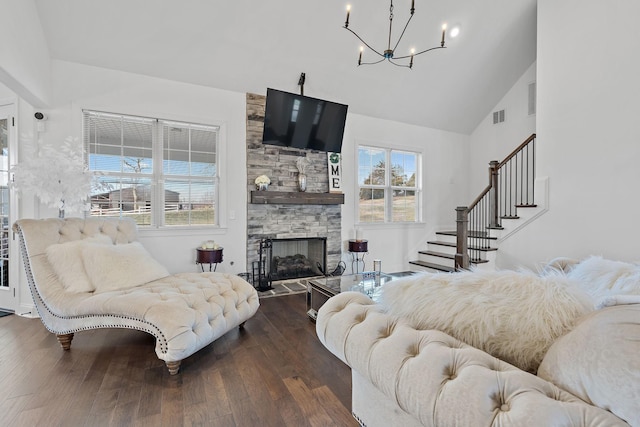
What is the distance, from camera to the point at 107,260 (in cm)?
266

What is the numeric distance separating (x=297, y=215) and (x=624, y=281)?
3893 millimetres

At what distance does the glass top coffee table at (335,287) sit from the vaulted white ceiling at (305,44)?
116 inches

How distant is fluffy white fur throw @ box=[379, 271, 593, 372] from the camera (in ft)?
2.93

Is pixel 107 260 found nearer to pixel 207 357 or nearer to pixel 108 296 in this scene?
pixel 108 296

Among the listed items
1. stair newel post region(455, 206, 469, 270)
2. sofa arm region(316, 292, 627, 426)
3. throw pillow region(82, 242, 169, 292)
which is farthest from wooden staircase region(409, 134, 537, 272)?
throw pillow region(82, 242, 169, 292)

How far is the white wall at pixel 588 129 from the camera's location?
3271 millimetres

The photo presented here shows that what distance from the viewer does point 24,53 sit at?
2.95 m

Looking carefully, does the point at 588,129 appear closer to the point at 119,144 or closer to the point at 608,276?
the point at 608,276

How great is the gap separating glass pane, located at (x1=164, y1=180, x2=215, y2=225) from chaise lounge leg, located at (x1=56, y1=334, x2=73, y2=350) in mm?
1865

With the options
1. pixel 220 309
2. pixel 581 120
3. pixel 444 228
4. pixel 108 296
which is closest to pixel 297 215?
pixel 220 309

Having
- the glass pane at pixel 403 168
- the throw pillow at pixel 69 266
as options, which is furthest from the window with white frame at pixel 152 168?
the glass pane at pixel 403 168

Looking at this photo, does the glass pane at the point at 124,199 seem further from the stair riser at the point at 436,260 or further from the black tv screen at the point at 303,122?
the stair riser at the point at 436,260

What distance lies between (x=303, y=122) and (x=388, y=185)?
2125 mm

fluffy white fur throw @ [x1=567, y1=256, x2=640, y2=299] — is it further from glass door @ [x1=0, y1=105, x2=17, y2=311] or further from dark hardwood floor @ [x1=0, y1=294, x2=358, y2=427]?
glass door @ [x1=0, y1=105, x2=17, y2=311]
